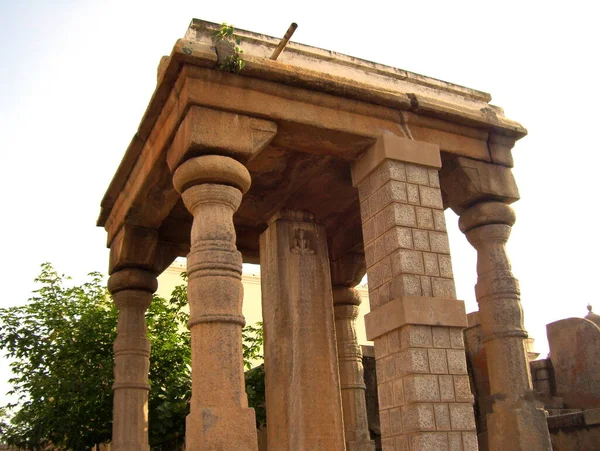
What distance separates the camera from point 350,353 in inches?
430

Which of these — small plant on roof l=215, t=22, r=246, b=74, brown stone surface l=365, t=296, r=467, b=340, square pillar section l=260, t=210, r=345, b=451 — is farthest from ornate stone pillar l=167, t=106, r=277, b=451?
square pillar section l=260, t=210, r=345, b=451

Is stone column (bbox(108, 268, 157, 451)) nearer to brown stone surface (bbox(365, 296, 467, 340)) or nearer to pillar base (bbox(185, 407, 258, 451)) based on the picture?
pillar base (bbox(185, 407, 258, 451))

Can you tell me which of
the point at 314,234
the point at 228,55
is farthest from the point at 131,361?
the point at 228,55

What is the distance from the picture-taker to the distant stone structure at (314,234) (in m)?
6.69

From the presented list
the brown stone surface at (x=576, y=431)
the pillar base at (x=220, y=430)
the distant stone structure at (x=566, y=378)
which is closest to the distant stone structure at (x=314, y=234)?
the pillar base at (x=220, y=430)

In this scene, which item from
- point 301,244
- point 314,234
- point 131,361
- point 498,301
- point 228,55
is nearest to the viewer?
point 228,55

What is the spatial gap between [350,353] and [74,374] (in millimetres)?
4960

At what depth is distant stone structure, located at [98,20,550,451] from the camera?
21.9ft

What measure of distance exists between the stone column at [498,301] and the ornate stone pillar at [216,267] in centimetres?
294

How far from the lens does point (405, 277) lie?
714 centimetres

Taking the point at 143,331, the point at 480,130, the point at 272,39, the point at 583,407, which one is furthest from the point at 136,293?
the point at 583,407

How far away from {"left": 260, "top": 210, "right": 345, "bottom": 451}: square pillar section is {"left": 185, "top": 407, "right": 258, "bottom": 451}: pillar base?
2663 mm

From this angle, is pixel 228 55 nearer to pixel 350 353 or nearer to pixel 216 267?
pixel 216 267

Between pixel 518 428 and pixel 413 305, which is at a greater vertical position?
pixel 413 305
